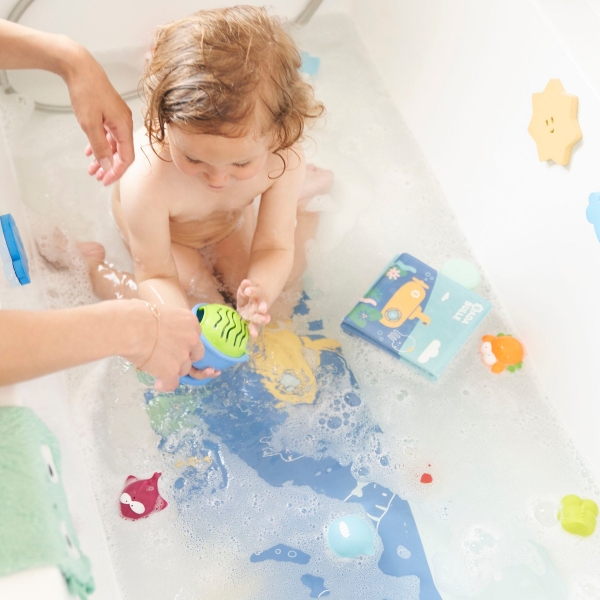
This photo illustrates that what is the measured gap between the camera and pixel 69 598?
2.10 ft

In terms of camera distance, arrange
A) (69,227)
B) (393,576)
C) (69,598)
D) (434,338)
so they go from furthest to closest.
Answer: (69,227) < (434,338) < (393,576) < (69,598)

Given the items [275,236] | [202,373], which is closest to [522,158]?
[275,236]

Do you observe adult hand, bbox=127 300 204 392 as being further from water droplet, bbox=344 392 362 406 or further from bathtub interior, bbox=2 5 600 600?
water droplet, bbox=344 392 362 406

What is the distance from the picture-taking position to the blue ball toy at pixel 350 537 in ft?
3.46

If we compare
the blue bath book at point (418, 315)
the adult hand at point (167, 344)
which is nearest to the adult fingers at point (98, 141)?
the adult hand at point (167, 344)

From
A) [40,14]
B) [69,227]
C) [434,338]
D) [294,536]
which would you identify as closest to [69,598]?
[294,536]

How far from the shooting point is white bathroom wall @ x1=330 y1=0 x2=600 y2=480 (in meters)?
1.07

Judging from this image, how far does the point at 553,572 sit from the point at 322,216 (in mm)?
783

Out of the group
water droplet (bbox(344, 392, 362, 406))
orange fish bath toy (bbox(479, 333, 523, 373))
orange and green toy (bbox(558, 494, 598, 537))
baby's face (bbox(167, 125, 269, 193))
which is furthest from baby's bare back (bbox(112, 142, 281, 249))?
orange and green toy (bbox(558, 494, 598, 537))

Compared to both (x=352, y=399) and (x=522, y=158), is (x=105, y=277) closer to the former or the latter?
(x=352, y=399)

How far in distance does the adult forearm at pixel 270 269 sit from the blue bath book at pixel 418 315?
0.52 feet

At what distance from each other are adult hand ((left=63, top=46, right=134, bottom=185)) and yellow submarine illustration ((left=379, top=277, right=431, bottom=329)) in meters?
0.53

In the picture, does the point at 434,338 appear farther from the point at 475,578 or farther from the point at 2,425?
the point at 2,425

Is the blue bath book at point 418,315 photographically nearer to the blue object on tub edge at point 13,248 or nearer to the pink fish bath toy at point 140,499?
the pink fish bath toy at point 140,499
